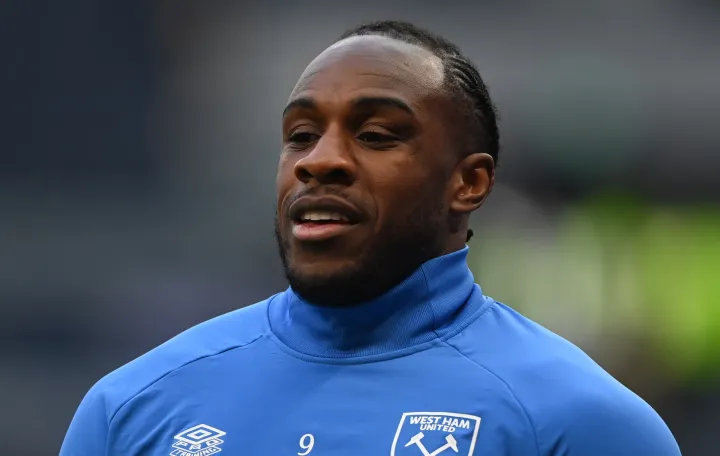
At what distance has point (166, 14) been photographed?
7262mm

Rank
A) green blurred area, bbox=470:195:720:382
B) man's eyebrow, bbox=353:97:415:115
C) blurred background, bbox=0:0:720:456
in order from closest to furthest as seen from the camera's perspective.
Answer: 1. man's eyebrow, bbox=353:97:415:115
2. green blurred area, bbox=470:195:720:382
3. blurred background, bbox=0:0:720:456

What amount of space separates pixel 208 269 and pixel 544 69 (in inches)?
96.0

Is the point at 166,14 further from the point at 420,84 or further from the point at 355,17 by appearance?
the point at 420,84

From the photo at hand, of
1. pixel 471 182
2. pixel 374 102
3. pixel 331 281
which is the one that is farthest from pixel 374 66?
Result: pixel 331 281

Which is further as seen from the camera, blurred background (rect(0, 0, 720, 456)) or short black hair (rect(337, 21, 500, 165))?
blurred background (rect(0, 0, 720, 456))

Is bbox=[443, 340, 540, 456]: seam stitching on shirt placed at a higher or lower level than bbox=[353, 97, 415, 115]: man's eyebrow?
lower

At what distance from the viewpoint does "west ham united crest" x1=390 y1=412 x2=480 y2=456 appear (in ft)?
6.01

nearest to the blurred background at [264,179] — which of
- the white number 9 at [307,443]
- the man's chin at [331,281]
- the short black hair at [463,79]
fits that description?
the short black hair at [463,79]

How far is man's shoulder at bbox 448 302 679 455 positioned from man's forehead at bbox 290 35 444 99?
48 centimetres

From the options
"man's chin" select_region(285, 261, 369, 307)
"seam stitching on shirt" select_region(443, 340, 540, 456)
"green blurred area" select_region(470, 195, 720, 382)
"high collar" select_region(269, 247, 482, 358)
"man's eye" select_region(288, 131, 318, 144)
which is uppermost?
"man's eye" select_region(288, 131, 318, 144)

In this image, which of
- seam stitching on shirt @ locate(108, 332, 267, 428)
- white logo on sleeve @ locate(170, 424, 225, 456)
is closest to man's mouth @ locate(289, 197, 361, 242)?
seam stitching on shirt @ locate(108, 332, 267, 428)

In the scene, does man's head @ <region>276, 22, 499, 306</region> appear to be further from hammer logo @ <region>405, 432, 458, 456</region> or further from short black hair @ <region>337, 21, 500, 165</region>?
hammer logo @ <region>405, 432, 458, 456</region>

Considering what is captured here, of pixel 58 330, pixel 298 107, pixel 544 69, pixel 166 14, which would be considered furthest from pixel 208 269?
pixel 298 107

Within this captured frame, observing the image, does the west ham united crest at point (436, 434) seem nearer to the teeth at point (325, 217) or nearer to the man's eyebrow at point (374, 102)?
the teeth at point (325, 217)
